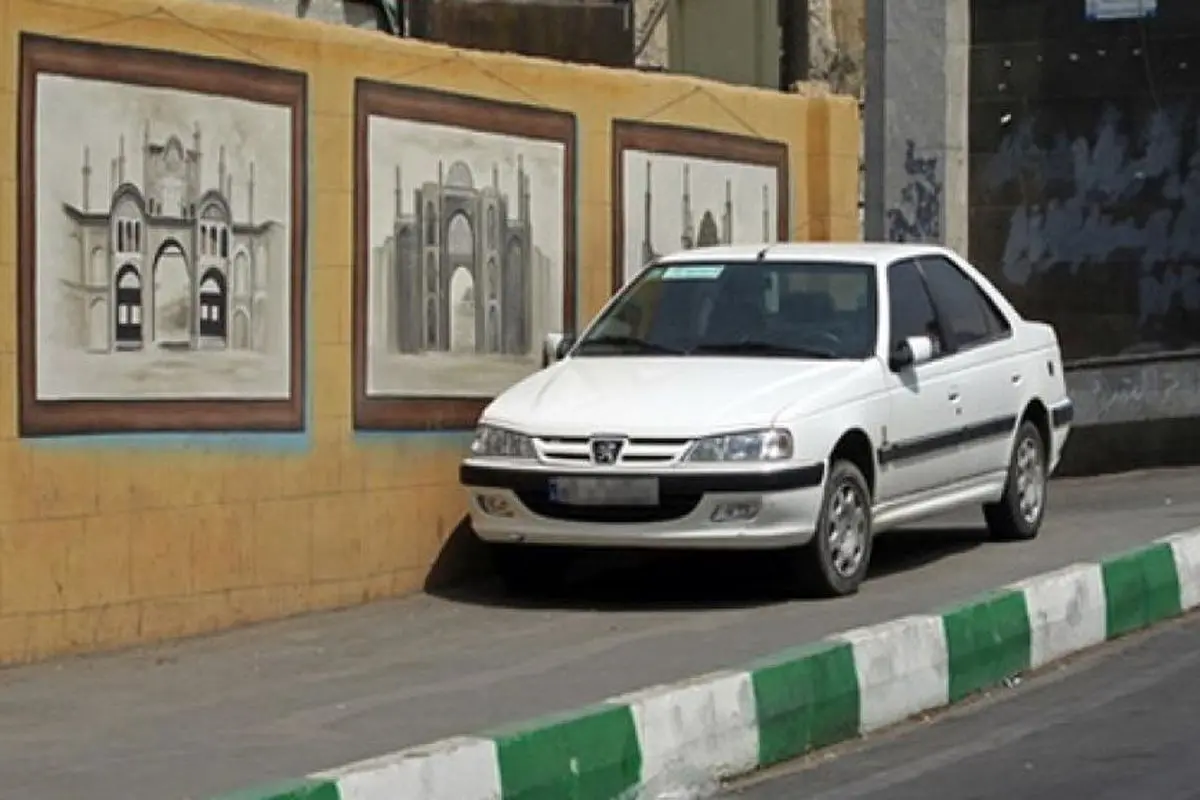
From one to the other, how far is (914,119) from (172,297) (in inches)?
349

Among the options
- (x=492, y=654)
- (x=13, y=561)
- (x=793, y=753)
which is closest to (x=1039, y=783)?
(x=793, y=753)

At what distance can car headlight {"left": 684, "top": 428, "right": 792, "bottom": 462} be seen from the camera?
436 inches

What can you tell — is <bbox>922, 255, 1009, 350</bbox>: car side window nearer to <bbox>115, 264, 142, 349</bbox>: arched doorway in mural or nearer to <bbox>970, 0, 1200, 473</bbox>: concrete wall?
<bbox>115, 264, 142, 349</bbox>: arched doorway in mural

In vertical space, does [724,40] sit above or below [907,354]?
above

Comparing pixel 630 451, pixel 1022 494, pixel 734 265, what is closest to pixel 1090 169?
pixel 1022 494

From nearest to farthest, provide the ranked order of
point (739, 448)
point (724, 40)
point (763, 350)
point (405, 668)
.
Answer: point (405, 668) < point (739, 448) < point (763, 350) < point (724, 40)

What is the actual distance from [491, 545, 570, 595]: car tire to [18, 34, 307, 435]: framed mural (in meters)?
1.30

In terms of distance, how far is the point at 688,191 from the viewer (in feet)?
45.3

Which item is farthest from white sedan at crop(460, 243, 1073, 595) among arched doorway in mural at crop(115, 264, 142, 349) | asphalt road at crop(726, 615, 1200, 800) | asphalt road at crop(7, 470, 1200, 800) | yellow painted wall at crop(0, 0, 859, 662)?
arched doorway in mural at crop(115, 264, 142, 349)

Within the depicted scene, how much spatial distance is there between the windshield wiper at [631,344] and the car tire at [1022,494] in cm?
213

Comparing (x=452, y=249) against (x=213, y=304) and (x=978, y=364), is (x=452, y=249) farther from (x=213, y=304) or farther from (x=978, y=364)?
(x=978, y=364)

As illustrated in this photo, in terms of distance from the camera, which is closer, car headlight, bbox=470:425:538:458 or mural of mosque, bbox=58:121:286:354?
mural of mosque, bbox=58:121:286:354

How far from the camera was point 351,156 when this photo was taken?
11.5m

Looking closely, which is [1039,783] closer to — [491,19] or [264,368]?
[264,368]
